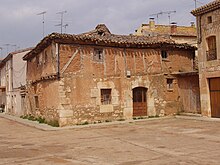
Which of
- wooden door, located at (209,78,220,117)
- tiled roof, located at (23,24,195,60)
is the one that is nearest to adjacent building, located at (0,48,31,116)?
tiled roof, located at (23,24,195,60)

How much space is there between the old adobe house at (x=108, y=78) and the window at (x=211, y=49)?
165 centimetres

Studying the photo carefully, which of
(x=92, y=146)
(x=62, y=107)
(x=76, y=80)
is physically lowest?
(x=92, y=146)

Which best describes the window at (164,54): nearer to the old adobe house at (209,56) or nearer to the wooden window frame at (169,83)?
the wooden window frame at (169,83)

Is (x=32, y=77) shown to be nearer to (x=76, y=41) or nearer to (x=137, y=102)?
(x=76, y=41)

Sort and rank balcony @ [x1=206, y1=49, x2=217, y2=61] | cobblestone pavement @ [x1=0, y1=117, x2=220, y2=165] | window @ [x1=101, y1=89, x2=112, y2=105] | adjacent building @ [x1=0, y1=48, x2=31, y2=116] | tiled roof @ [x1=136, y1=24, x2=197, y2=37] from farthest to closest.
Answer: tiled roof @ [x1=136, y1=24, x2=197, y2=37]
adjacent building @ [x1=0, y1=48, x2=31, y2=116]
window @ [x1=101, y1=89, x2=112, y2=105]
balcony @ [x1=206, y1=49, x2=217, y2=61]
cobblestone pavement @ [x1=0, y1=117, x2=220, y2=165]

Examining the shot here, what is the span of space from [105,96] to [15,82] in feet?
45.9

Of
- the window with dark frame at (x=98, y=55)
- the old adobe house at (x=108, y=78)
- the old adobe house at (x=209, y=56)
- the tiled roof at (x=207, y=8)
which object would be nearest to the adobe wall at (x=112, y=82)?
the old adobe house at (x=108, y=78)

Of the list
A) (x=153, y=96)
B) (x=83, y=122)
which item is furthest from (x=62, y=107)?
(x=153, y=96)

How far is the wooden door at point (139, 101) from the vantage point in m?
17.8

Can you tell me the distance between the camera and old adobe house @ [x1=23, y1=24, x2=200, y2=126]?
15.4m

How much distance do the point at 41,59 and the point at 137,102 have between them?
6666 mm

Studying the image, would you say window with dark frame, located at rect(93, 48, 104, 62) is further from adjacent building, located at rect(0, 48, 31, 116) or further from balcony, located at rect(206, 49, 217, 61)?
adjacent building, located at rect(0, 48, 31, 116)

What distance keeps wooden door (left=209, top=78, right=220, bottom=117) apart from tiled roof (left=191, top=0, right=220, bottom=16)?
3.87 metres

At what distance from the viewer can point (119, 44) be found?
17.1 m
